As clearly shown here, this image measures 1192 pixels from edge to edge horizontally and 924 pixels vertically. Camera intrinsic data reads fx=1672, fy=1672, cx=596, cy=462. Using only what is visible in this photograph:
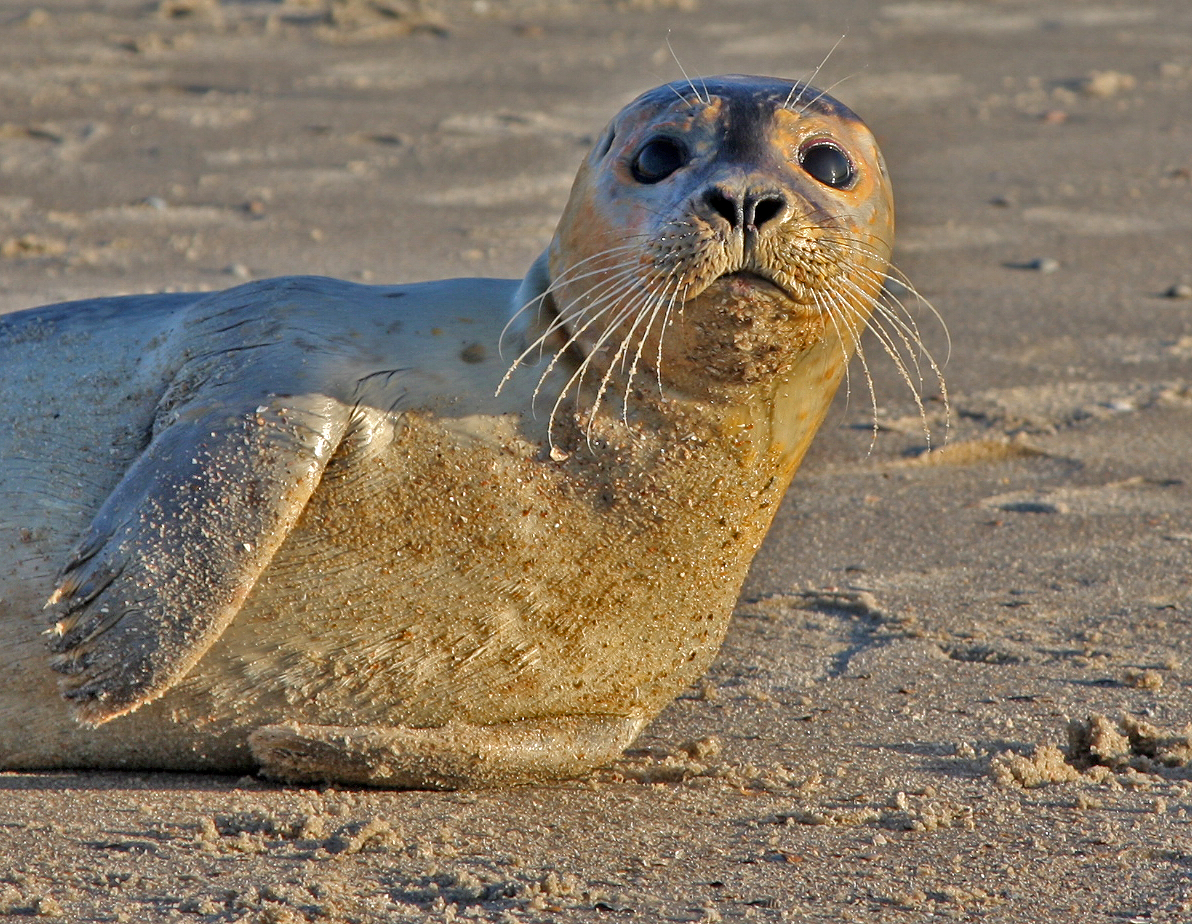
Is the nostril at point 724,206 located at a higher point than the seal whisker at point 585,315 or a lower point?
higher

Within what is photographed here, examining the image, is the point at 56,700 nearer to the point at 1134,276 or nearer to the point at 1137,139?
the point at 1134,276

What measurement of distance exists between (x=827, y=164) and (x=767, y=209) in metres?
0.35

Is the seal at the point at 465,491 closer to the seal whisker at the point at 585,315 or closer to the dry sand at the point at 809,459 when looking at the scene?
the seal whisker at the point at 585,315

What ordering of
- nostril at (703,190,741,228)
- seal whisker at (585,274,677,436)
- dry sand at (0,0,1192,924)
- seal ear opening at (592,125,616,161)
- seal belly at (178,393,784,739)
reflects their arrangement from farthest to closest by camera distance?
1. seal ear opening at (592,125,616,161)
2. seal belly at (178,393,784,739)
3. seal whisker at (585,274,677,436)
4. nostril at (703,190,741,228)
5. dry sand at (0,0,1192,924)

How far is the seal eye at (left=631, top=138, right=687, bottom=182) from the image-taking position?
329 cm

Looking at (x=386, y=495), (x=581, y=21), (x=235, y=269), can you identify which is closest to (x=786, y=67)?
(x=581, y=21)

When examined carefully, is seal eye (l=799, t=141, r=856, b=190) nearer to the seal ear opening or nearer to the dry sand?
the seal ear opening

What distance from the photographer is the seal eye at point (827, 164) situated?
11.0ft

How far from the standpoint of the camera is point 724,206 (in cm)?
307

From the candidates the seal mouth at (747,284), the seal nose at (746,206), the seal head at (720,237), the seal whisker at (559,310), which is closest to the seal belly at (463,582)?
the seal whisker at (559,310)

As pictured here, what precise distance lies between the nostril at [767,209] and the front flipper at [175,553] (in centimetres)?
93

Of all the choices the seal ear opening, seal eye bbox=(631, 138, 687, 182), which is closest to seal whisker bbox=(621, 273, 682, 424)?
seal eye bbox=(631, 138, 687, 182)

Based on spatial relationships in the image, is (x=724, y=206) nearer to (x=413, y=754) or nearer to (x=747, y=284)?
(x=747, y=284)

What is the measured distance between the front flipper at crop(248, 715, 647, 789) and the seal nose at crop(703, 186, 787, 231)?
1.10 meters
